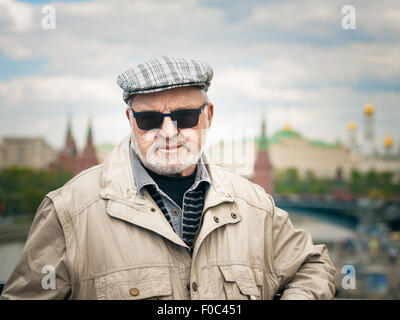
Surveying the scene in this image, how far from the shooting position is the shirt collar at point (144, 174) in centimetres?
134

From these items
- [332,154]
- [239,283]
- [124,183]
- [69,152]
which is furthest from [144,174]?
[332,154]

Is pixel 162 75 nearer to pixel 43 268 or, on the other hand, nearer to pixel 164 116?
pixel 164 116

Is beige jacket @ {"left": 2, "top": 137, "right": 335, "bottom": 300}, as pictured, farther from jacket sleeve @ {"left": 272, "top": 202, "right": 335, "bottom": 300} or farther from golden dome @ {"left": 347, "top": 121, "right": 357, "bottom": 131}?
golden dome @ {"left": 347, "top": 121, "right": 357, "bottom": 131}

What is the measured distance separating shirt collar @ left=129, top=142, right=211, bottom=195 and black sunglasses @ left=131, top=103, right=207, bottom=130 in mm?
108

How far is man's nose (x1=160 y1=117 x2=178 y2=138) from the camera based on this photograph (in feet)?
4.36

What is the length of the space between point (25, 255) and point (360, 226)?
1505 inches

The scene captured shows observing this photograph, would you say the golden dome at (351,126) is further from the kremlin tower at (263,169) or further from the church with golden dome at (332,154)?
the kremlin tower at (263,169)

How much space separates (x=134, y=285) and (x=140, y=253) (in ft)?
0.26

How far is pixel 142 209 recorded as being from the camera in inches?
50.8

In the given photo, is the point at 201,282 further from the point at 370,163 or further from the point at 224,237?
the point at 370,163

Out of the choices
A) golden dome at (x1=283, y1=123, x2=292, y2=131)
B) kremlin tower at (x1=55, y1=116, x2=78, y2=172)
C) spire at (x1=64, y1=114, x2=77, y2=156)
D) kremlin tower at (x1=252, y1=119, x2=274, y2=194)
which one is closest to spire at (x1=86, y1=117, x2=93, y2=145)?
kremlin tower at (x1=55, y1=116, x2=78, y2=172)

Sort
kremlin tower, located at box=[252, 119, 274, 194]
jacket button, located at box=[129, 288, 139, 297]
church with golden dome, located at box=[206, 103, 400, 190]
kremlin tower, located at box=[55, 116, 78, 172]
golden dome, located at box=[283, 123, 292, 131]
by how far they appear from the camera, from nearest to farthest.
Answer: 1. jacket button, located at box=[129, 288, 139, 297]
2. kremlin tower, located at box=[55, 116, 78, 172]
3. kremlin tower, located at box=[252, 119, 274, 194]
4. church with golden dome, located at box=[206, 103, 400, 190]
5. golden dome, located at box=[283, 123, 292, 131]
